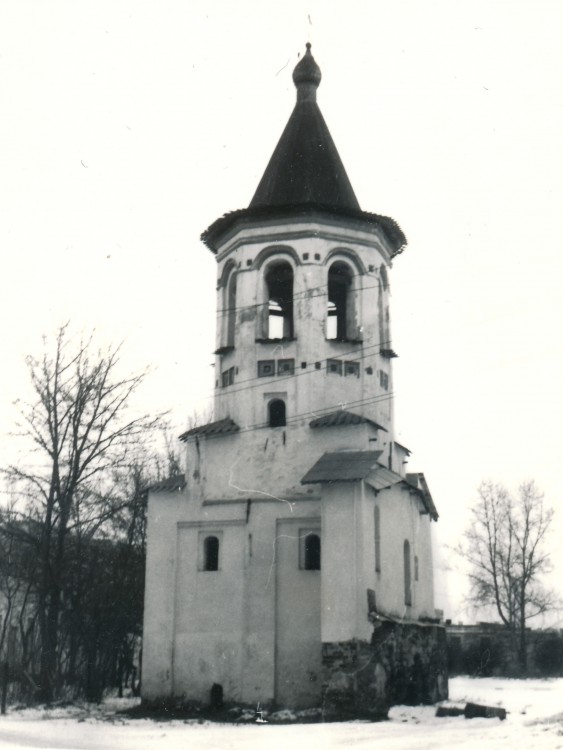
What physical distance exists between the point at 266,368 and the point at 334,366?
1.73m

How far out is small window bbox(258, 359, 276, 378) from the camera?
76.4ft

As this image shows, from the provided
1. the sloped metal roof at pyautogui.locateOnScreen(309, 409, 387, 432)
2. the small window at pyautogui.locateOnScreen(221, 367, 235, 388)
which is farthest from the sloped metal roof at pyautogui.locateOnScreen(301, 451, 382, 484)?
the small window at pyautogui.locateOnScreen(221, 367, 235, 388)

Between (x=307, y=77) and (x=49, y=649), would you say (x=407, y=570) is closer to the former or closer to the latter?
(x=49, y=649)

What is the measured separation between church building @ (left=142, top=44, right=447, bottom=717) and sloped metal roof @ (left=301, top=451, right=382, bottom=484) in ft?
0.17

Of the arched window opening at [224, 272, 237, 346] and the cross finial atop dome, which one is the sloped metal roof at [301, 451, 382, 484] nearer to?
the arched window opening at [224, 272, 237, 346]

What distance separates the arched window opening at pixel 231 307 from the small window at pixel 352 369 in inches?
122

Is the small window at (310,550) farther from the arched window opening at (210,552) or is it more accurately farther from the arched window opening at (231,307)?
the arched window opening at (231,307)

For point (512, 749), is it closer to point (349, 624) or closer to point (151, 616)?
point (349, 624)

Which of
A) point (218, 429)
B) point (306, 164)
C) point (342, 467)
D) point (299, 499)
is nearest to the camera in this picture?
point (342, 467)

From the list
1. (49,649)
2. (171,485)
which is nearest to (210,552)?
(171,485)

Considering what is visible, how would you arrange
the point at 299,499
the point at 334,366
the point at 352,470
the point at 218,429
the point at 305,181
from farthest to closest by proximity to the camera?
the point at 305,181, the point at 334,366, the point at 218,429, the point at 299,499, the point at 352,470

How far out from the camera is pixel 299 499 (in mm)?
22109

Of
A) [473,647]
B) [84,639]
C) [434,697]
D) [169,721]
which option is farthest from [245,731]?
[473,647]

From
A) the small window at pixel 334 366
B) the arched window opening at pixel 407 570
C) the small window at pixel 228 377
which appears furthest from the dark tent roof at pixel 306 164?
the arched window opening at pixel 407 570
